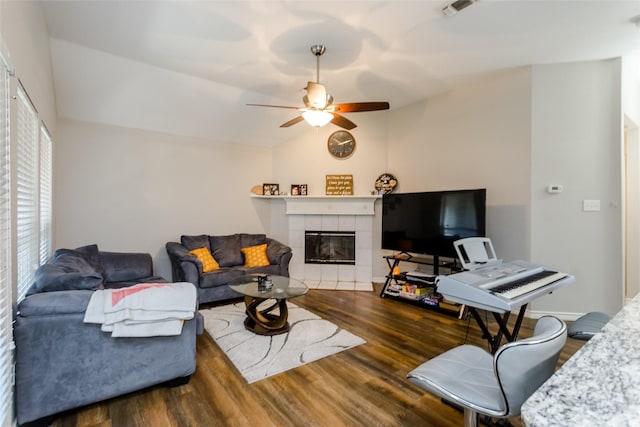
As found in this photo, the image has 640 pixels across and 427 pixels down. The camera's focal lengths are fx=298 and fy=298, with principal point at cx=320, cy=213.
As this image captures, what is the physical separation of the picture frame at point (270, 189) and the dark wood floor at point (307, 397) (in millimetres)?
3031

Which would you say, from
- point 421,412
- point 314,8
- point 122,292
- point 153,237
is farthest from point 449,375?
point 153,237

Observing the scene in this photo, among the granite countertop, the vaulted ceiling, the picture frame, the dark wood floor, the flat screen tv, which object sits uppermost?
the vaulted ceiling

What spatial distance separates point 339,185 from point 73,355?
4165mm

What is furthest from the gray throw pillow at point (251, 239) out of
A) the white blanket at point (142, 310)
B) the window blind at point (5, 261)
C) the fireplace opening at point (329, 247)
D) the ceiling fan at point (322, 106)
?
the window blind at point (5, 261)

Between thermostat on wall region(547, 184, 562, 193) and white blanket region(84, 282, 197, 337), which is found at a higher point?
thermostat on wall region(547, 184, 562, 193)

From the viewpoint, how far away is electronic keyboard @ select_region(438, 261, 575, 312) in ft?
5.63

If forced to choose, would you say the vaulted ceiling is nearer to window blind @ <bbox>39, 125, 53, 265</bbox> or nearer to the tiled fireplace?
window blind @ <bbox>39, 125, 53, 265</bbox>

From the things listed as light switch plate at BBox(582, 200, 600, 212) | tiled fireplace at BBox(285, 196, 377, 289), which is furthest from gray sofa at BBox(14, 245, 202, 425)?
light switch plate at BBox(582, 200, 600, 212)

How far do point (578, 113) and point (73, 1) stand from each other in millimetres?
4989

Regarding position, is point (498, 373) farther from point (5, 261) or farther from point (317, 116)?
point (317, 116)

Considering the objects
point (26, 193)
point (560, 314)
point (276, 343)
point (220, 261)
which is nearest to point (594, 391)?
point (276, 343)

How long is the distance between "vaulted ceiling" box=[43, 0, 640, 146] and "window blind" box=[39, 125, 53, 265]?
0.82m

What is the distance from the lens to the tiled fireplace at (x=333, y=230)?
5164 millimetres

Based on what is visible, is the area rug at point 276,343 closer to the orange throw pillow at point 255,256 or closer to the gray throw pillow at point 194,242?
the orange throw pillow at point 255,256
